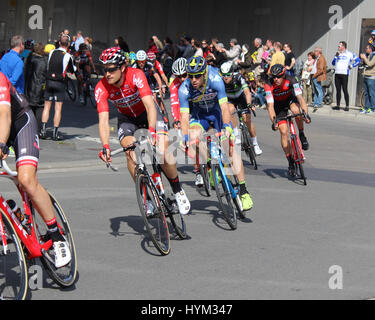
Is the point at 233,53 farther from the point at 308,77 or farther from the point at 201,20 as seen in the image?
the point at 201,20

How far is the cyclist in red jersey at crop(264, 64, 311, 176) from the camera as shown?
12.5m

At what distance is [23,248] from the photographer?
600 cm

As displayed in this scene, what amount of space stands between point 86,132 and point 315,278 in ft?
37.9

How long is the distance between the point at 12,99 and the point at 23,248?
1.19 metres

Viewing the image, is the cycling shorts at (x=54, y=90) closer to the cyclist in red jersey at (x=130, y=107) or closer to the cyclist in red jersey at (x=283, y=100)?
the cyclist in red jersey at (x=283, y=100)

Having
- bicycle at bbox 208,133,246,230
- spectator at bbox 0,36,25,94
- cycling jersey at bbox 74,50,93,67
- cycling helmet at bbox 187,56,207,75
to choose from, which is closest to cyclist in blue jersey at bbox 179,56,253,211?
cycling helmet at bbox 187,56,207,75

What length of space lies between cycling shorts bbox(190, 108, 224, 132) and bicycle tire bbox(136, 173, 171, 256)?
291 centimetres

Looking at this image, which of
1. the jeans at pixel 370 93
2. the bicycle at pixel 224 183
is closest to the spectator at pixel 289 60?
the jeans at pixel 370 93

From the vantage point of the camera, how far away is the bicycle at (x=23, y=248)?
5551 millimetres

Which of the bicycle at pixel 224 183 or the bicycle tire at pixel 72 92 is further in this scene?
the bicycle tire at pixel 72 92

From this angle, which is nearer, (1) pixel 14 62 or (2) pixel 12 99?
(2) pixel 12 99

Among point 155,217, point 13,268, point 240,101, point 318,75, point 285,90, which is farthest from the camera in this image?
point 318,75

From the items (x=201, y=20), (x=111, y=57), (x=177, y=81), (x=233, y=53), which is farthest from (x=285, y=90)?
(x=201, y=20)

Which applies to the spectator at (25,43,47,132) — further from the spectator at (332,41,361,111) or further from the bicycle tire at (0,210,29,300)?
the spectator at (332,41,361,111)
